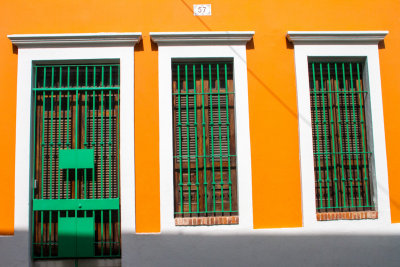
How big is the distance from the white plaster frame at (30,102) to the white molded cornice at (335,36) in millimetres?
2088

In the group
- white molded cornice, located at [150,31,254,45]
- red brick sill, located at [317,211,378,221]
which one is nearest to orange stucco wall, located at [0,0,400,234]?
white molded cornice, located at [150,31,254,45]

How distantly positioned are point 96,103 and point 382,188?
3.99m

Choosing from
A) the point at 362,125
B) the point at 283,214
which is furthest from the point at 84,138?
the point at 362,125

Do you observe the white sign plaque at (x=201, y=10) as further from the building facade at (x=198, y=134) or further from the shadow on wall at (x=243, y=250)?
the shadow on wall at (x=243, y=250)

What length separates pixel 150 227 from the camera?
4.59 metres

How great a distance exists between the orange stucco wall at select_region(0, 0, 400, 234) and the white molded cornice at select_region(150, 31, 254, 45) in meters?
0.15

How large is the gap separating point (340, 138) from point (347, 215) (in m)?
1.03

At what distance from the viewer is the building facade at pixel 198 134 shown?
459 cm

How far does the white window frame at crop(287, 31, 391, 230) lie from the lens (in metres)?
Result: 4.70

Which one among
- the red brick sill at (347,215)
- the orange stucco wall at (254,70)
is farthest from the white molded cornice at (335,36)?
the red brick sill at (347,215)

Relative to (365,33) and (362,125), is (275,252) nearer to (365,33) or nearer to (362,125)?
(362,125)

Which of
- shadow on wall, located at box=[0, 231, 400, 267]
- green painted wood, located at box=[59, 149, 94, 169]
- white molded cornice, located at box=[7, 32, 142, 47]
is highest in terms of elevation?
white molded cornice, located at box=[7, 32, 142, 47]

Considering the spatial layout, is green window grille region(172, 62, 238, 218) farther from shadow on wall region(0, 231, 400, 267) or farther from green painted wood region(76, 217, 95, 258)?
green painted wood region(76, 217, 95, 258)

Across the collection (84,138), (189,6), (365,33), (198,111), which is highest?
(189,6)
